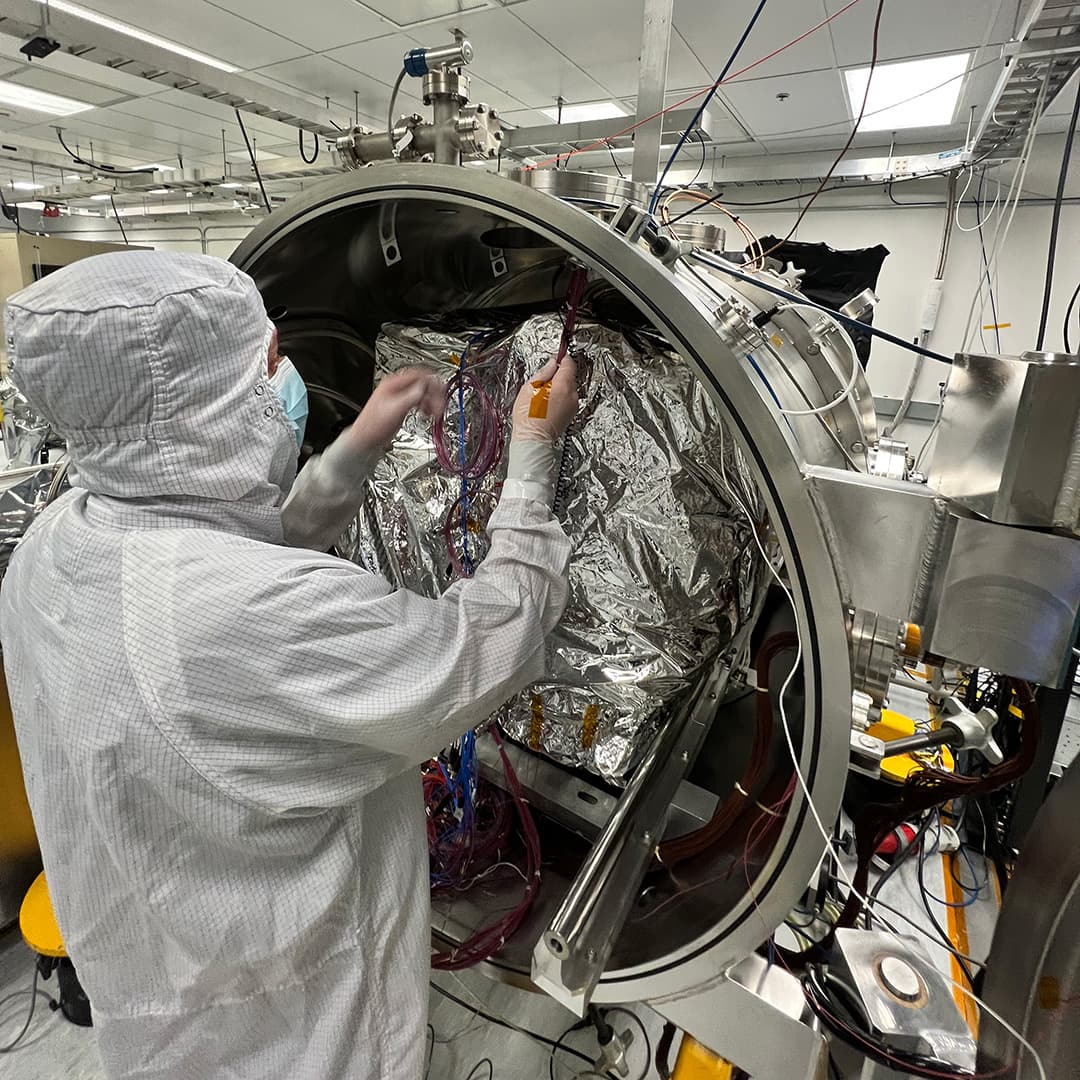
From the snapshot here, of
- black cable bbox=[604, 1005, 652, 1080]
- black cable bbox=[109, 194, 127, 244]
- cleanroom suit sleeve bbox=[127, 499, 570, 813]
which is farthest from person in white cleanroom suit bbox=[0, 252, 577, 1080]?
black cable bbox=[109, 194, 127, 244]

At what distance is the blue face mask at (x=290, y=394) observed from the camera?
718mm

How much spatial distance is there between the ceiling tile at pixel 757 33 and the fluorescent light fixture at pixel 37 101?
3.62 meters

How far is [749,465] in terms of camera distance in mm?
618

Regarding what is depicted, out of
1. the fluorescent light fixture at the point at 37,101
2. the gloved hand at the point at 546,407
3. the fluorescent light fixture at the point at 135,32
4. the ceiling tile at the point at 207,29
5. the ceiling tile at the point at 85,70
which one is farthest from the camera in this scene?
the fluorescent light fixture at the point at 37,101

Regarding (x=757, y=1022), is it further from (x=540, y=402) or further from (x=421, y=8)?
(x=421, y=8)

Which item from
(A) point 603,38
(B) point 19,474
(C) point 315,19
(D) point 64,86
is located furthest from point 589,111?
(B) point 19,474

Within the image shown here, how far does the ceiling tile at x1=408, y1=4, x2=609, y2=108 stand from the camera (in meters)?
2.45

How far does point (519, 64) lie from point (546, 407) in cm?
276

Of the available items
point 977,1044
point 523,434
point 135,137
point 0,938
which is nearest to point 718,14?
point 523,434

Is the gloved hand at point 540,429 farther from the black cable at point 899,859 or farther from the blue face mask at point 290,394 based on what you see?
the black cable at point 899,859

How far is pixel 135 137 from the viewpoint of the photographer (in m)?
4.64

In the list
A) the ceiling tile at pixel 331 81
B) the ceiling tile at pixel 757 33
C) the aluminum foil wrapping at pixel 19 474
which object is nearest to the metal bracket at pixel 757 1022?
the aluminum foil wrapping at pixel 19 474

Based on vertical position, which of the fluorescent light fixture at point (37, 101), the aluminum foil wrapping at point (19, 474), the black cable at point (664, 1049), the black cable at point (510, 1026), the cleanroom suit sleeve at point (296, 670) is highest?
the fluorescent light fixture at point (37, 101)

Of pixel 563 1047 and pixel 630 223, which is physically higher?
pixel 630 223
